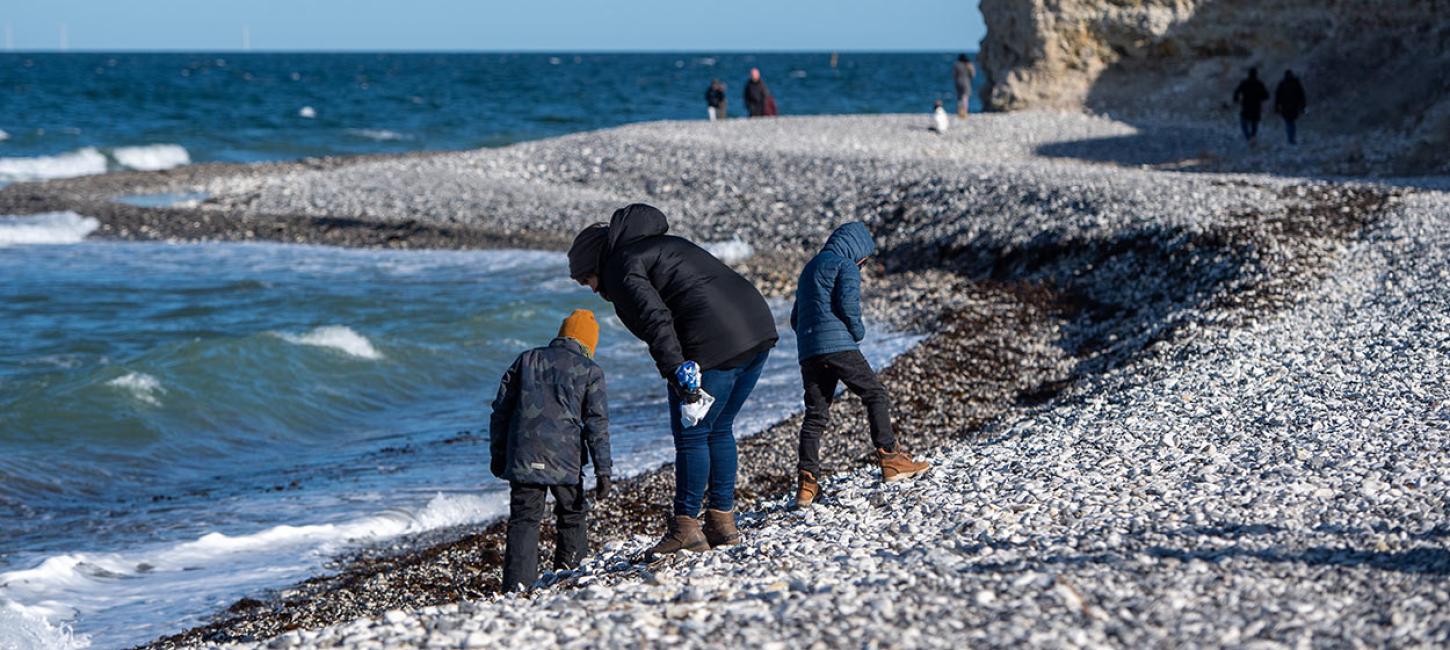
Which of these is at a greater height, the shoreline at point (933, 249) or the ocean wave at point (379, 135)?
the ocean wave at point (379, 135)

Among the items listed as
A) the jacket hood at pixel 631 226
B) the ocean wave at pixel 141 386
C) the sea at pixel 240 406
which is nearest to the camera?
the jacket hood at pixel 631 226

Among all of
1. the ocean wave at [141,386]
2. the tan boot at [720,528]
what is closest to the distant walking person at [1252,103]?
the ocean wave at [141,386]

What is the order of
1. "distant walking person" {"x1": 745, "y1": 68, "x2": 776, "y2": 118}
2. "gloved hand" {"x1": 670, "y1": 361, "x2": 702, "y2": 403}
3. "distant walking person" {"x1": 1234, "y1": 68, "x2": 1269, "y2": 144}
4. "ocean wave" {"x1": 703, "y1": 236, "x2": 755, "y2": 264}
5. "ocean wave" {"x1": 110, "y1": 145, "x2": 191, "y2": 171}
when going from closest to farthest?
"gloved hand" {"x1": 670, "y1": 361, "x2": 702, "y2": 403} < "ocean wave" {"x1": 703, "y1": 236, "x2": 755, "y2": 264} < "distant walking person" {"x1": 1234, "y1": 68, "x2": 1269, "y2": 144} < "distant walking person" {"x1": 745, "y1": 68, "x2": 776, "y2": 118} < "ocean wave" {"x1": 110, "y1": 145, "x2": 191, "y2": 171}

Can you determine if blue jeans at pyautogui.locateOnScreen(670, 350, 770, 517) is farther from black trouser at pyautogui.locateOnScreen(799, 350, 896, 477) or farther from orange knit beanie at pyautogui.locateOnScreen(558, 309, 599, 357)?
black trouser at pyautogui.locateOnScreen(799, 350, 896, 477)

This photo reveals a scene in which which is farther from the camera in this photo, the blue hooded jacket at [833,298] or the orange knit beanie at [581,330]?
the blue hooded jacket at [833,298]

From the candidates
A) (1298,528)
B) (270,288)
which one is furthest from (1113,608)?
(270,288)

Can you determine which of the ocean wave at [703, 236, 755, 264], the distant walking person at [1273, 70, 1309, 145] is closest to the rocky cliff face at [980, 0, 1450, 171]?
the distant walking person at [1273, 70, 1309, 145]

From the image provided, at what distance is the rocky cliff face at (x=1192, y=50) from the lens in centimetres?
3044

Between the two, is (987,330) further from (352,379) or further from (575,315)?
(575,315)

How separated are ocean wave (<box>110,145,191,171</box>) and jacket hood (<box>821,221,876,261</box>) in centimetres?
3741

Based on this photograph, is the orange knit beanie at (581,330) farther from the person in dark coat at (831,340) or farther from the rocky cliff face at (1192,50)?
the rocky cliff face at (1192,50)

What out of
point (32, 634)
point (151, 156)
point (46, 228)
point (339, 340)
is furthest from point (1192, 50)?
point (32, 634)

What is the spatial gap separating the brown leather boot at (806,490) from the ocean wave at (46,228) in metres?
21.4

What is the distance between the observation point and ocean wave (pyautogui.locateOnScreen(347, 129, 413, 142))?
158 feet
